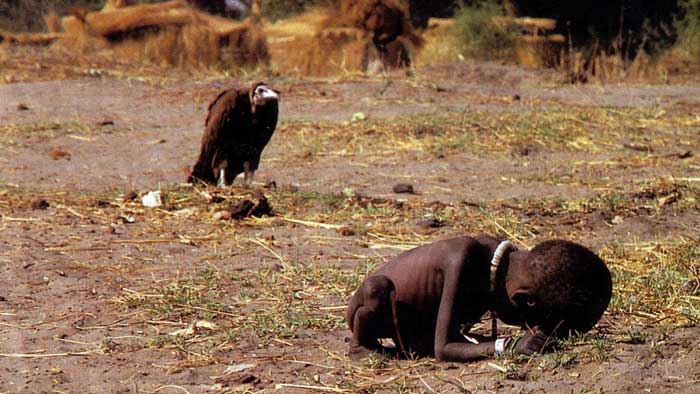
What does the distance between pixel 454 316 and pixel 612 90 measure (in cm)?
1176

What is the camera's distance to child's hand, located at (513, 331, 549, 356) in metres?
4.11

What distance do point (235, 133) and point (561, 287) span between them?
17.6 feet

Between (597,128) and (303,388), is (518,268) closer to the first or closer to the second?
(303,388)

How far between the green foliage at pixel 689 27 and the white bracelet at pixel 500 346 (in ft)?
A: 56.2

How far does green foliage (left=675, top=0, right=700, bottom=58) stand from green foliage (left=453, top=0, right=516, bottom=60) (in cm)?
322

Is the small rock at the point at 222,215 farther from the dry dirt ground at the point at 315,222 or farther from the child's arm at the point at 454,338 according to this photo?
the child's arm at the point at 454,338

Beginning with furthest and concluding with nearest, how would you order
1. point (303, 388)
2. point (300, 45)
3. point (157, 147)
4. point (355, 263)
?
point (300, 45) < point (157, 147) < point (355, 263) < point (303, 388)

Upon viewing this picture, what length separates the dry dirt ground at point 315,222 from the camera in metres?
4.43

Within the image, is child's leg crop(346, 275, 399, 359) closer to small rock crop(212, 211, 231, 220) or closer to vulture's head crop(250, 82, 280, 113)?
small rock crop(212, 211, 231, 220)

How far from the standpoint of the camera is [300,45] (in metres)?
19.7

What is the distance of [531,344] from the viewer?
4129mm

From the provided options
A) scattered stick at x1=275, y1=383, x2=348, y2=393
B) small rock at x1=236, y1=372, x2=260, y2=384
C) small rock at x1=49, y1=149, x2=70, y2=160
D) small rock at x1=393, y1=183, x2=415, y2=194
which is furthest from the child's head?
small rock at x1=49, y1=149, x2=70, y2=160

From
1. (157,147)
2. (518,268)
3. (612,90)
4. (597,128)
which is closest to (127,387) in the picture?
(518,268)

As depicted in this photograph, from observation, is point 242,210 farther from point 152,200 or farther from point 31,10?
point 31,10
